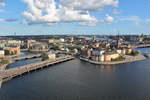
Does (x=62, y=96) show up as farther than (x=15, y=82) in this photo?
No

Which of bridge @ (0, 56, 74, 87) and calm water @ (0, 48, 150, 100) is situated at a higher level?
Answer: bridge @ (0, 56, 74, 87)

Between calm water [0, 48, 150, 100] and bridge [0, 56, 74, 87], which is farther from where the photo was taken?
bridge [0, 56, 74, 87]

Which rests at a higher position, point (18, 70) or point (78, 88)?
point (18, 70)

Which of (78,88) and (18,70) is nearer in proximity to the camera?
(78,88)

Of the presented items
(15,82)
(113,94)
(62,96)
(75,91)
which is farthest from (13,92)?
(113,94)

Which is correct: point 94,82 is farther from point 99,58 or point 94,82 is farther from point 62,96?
point 99,58

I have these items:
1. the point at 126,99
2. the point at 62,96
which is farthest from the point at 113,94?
the point at 62,96

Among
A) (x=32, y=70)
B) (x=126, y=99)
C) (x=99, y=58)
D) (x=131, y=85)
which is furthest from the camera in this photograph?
(x=99, y=58)

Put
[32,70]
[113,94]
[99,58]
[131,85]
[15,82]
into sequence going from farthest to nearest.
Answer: [99,58], [32,70], [15,82], [131,85], [113,94]

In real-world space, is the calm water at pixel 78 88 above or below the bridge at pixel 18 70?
below

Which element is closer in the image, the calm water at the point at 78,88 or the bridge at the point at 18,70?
the calm water at the point at 78,88
